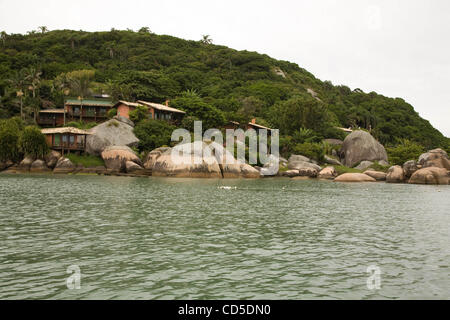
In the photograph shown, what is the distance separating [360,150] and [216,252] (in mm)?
67797

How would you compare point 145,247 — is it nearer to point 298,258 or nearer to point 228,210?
point 298,258

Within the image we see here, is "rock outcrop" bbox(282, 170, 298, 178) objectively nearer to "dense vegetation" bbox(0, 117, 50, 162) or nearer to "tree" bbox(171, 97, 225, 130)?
"tree" bbox(171, 97, 225, 130)

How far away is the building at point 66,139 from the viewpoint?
61656mm

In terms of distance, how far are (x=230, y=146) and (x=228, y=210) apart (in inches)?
1615

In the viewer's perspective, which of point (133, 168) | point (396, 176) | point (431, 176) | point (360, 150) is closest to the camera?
point (431, 176)

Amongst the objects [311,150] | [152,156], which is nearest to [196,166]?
[152,156]

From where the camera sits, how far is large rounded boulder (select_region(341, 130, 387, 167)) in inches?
2931

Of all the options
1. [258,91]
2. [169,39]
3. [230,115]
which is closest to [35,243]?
[230,115]

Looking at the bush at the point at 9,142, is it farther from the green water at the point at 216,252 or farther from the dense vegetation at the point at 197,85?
A: the green water at the point at 216,252

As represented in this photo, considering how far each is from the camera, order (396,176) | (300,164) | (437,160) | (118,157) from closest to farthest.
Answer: (437,160) < (118,157) < (396,176) < (300,164)

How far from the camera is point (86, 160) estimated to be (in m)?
60.6

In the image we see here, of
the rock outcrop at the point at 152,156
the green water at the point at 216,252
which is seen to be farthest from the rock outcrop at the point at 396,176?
the green water at the point at 216,252

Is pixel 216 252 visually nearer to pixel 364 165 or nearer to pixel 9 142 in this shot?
pixel 9 142

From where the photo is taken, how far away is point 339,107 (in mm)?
123250
